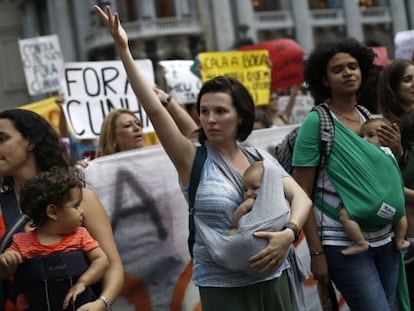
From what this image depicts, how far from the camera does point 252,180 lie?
2.51 m

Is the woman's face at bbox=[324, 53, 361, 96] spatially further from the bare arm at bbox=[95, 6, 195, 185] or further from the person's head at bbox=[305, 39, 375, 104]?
the bare arm at bbox=[95, 6, 195, 185]

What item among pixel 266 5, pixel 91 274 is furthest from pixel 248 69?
pixel 266 5

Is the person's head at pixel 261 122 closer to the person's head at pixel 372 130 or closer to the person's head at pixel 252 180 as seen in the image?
the person's head at pixel 372 130

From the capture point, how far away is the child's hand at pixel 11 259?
2.22m

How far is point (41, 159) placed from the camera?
2.63 meters

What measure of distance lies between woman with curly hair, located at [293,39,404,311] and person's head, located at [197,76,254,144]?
553 millimetres

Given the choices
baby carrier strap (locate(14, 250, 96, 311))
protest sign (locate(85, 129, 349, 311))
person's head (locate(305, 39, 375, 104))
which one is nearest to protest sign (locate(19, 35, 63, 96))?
protest sign (locate(85, 129, 349, 311))

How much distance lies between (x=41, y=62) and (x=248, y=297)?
794cm

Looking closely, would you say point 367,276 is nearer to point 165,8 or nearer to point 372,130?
point 372,130

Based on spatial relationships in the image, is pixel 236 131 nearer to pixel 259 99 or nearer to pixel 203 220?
pixel 203 220

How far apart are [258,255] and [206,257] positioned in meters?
0.24

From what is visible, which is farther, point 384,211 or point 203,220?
point 384,211

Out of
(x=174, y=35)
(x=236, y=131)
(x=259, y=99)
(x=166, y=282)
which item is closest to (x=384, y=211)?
(x=236, y=131)

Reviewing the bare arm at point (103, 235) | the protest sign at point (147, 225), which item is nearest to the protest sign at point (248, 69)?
the protest sign at point (147, 225)
